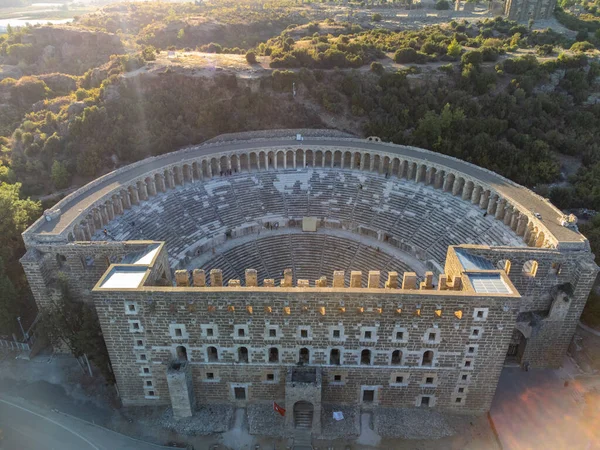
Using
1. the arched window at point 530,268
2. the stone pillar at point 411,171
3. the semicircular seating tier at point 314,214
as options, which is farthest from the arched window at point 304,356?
the stone pillar at point 411,171

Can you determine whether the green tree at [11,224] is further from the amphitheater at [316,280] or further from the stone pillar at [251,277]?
the stone pillar at [251,277]

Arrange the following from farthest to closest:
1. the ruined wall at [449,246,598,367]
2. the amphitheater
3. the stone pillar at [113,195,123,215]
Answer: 1. the stone pillar at [113,195,123,215]
2. the ruined wall at [449,246,598,367]
3. the amphitheater

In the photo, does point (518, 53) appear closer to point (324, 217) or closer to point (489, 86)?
point (489, 86)

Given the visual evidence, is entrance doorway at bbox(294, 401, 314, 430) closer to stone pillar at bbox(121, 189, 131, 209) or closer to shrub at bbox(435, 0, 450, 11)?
stone pillar at bbox(121, 189, 131, 209)

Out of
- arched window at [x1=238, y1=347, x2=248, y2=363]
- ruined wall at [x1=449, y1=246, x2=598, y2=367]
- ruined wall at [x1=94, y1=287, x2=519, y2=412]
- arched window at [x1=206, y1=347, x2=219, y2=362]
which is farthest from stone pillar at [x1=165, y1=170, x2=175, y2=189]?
ruined wall at [x1=449, y1=246, x2=598, y2=367]

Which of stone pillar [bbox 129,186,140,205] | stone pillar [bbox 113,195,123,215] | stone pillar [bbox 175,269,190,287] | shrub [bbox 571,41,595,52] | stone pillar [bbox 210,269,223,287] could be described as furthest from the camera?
→ shrub [bbox 571,41,595,52]

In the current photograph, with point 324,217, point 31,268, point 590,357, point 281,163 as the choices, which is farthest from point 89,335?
point 590,357
